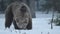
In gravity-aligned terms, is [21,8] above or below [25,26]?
above

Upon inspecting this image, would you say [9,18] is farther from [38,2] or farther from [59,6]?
[38,2]

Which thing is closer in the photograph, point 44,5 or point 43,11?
point 44,5

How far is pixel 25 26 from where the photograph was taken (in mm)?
7441

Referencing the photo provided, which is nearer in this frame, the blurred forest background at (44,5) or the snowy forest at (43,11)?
the snowy forest at (43,11)

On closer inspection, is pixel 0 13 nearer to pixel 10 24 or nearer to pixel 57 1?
pixel 57 1

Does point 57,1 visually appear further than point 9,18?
Yes

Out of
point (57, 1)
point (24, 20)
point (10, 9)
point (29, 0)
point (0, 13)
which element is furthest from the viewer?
point (0, 13)

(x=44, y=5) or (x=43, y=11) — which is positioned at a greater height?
(x=44, y=5)

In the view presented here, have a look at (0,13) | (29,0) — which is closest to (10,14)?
(29,0)

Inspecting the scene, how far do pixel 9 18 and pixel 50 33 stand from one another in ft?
9.19

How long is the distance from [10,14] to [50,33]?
9.22ft

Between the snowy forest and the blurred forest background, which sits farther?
the blurred forest background

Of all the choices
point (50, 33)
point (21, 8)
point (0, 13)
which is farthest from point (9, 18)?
point (0, 13)

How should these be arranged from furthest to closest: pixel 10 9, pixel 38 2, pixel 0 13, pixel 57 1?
pixel 38 2 < pixel 0 13 < pixel 57 1 < pixel 10 9
